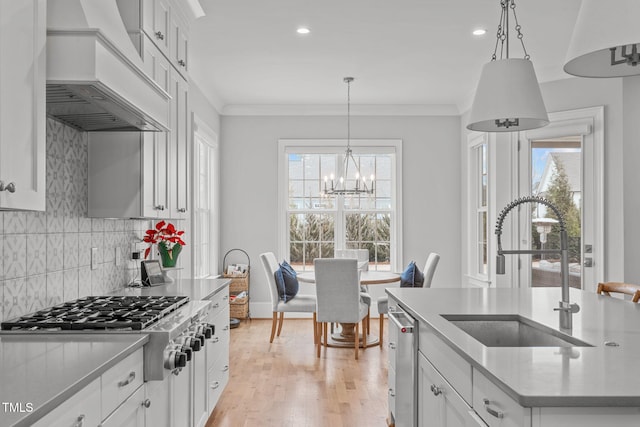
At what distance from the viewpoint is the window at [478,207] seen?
6.10 meters

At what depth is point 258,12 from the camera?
3.76 meters

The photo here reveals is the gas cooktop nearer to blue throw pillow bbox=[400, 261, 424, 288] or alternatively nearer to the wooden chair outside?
the wooden chair outside

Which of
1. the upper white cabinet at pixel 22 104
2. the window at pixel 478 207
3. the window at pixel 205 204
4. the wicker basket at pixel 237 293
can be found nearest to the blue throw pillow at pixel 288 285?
the window at pixel 205 204

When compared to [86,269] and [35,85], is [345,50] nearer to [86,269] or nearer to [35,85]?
[86,269]

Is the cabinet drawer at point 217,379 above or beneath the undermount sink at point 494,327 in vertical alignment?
beneath

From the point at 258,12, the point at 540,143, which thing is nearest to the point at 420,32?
the point at 258,12

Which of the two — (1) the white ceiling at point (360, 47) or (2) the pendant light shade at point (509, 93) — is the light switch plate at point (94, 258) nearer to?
(1) the white ceiling at point (360, 47)

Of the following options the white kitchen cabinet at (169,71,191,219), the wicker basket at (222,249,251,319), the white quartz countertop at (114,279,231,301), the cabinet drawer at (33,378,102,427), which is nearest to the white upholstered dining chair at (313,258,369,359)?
the white quartz countertop at (114,279,231,301)

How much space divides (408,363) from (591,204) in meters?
3.19

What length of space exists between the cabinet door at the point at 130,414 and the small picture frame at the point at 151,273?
4.98ft

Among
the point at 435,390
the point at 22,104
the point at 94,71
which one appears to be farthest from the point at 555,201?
the point at 22,104

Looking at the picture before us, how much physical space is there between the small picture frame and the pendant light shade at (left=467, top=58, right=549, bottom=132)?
2198 millimetres

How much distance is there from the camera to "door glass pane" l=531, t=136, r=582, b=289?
16.4 feet

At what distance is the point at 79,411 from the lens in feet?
4.47
